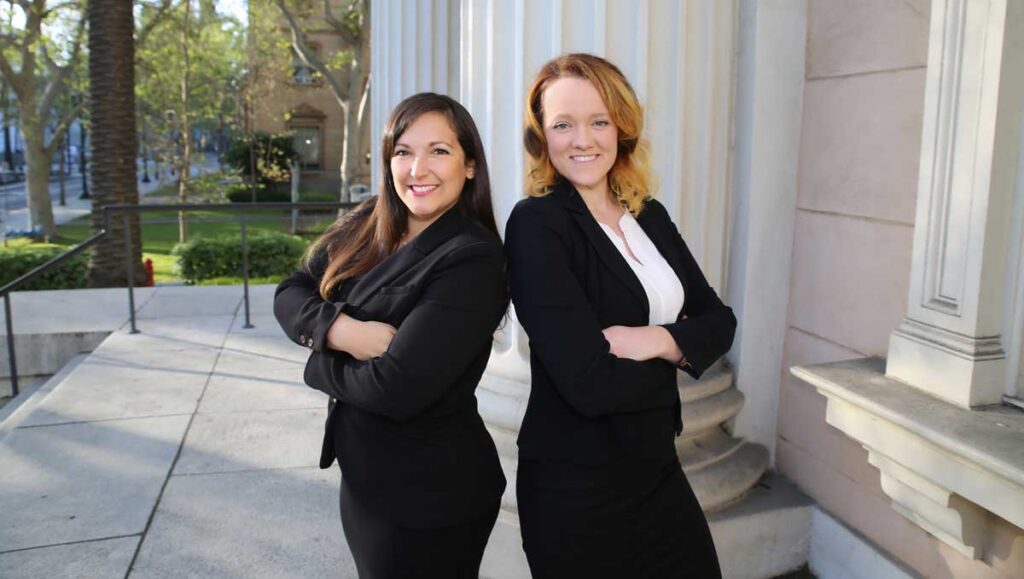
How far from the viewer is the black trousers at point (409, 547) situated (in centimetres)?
195

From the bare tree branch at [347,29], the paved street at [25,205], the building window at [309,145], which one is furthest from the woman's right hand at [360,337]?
the building window at [309,145]

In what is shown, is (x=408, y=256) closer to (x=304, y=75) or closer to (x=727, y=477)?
(x=727, y=477)

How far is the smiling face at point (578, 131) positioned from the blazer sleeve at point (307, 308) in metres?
0.66

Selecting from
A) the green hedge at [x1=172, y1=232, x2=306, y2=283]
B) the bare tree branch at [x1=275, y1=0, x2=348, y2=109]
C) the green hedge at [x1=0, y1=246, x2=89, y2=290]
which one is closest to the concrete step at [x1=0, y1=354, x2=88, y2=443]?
the green hedge at [x1=0, y1=246, x2=89, y2=290]

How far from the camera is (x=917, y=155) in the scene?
266cm

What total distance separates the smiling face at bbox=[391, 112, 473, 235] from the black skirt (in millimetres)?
684

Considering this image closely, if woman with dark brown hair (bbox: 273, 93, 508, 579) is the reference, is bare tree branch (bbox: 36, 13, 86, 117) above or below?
above

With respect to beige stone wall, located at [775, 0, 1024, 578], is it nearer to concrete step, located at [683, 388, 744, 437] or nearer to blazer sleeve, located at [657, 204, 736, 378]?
concrete step, located at [683, 388, 744, 437]

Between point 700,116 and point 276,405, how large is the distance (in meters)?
3.37

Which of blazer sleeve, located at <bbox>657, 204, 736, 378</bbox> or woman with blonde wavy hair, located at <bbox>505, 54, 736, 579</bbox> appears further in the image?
blazer sleeve, located at <bbox>657, 204, 736, 378</bbox>

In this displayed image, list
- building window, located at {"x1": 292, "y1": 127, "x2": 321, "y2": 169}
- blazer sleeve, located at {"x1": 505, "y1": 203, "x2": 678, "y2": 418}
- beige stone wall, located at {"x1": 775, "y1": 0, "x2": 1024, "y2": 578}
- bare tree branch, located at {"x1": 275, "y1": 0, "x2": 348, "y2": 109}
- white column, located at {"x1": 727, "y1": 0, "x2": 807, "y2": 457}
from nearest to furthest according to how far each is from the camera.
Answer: blazer sleeve, located at {"x1": 505, "y1": 203, "x2": 678, "y2": 418}
beige stone wall, located at {"x1": 775, "y1": 0, "x2": 1024, "y2": 578}
white column, located at {"x1": 727, "y1": 0, "x2": 807, "y2": 457}
bare tree branch, located at {"x1": 275, "y1": 0, "x2": 348, "y2": 109}
building window, located at {"x1": 292, "y1": 127, "x2": 321, "y2": 169}

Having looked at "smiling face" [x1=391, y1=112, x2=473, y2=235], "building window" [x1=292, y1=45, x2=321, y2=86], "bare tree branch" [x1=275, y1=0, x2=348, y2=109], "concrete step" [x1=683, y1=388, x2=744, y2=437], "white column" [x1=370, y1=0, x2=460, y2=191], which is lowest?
"concrete step" [x1=683, y1=388, x2=744, y2=437]

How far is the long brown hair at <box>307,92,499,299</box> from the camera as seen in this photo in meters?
2.00

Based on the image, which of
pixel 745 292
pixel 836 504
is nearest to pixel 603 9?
pixel 745 292
